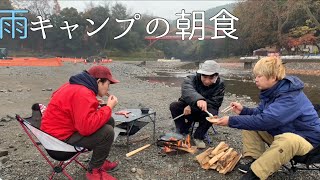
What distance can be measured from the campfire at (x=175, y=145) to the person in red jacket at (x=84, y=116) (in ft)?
3.99

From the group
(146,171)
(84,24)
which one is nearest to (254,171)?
(146,171)

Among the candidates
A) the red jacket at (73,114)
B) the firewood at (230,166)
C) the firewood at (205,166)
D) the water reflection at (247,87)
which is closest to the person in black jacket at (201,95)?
the firewood at (205,166)

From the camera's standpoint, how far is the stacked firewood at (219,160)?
3.67m

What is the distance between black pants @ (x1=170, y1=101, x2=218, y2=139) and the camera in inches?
173

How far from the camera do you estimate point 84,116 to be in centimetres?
283

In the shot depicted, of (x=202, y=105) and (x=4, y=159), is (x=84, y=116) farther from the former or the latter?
(x=4, y=159)

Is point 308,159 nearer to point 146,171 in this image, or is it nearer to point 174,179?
point 174,179

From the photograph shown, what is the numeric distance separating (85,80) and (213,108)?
2092mm

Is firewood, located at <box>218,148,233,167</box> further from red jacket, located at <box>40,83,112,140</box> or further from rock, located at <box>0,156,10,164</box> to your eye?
rock, located at <box>0,156,10,164</box>

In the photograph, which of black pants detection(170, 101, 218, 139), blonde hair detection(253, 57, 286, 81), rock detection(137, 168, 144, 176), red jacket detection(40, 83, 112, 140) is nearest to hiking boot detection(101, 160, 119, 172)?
rock detection(137, 168, 144, 176)

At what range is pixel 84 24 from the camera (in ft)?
181

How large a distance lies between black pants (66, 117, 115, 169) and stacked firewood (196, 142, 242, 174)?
1.30 metres

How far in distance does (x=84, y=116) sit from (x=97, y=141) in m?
0.35

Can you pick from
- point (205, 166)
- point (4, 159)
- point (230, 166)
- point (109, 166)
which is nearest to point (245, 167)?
point (230, 166)
